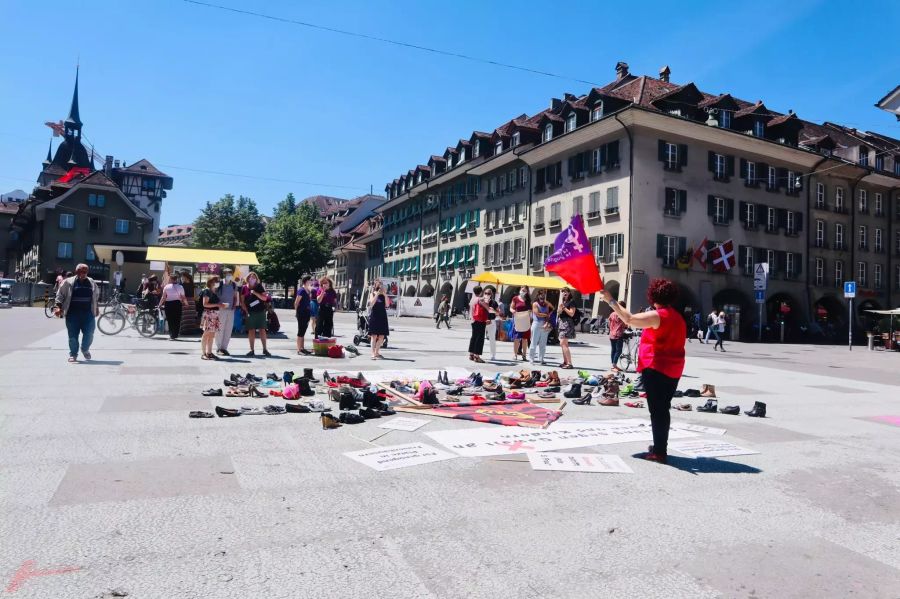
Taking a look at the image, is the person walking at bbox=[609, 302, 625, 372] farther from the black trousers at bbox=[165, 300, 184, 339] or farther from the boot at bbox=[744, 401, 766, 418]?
the black trousers at bbox=[165, 300, 184, 339]

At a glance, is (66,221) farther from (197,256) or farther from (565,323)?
(565,323)

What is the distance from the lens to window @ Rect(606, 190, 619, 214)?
132 feet

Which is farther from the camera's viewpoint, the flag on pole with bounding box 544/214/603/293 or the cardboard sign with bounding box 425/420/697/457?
the flag on pole with bounding box 544/214/603/293

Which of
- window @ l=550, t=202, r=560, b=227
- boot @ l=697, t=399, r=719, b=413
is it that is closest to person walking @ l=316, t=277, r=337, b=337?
boot @ l=697, t=399, r=719, b=413

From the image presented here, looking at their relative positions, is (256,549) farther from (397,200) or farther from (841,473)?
(397,200)

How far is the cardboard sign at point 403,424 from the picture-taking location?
7180mm

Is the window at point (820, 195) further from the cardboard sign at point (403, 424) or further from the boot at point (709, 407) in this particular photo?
the cardboard sign at point (403, 424)

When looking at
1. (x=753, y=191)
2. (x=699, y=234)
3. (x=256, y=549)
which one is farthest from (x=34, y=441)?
(x=753, y=191)

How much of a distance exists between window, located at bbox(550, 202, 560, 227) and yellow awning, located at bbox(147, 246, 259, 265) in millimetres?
26017

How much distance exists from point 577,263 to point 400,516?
357 cm

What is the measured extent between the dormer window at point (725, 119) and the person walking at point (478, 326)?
107 feet

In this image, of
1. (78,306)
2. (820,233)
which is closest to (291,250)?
(820,233)

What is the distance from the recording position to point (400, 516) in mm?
4270

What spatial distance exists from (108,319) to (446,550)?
18.1 m
